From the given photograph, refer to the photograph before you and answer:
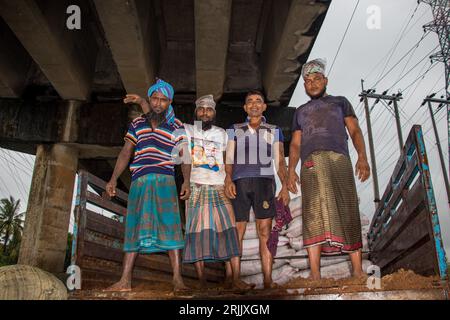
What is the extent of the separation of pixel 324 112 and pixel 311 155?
17.5 inches

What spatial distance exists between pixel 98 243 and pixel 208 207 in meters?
1.20

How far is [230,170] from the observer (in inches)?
144

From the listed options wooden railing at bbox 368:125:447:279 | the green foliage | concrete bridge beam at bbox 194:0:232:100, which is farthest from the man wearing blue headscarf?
the green foliage

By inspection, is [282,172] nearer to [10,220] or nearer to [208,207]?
[208,207]

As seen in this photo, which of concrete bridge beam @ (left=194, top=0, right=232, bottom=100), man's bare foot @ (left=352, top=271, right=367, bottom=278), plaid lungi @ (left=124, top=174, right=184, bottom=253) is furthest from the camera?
concrete bridge beam @ (left=194, top=0, right=232, bottom=100)

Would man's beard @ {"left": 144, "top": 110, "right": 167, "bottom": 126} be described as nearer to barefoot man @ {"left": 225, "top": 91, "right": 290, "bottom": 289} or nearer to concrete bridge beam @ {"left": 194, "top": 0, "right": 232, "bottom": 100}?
barefoot man @ {"left": 225, "top": 91, "right": 290, "bottom": 289}

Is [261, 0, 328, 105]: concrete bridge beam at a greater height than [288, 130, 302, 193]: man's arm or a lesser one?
greater

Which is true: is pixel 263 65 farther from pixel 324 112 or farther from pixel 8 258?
pixel 8 258

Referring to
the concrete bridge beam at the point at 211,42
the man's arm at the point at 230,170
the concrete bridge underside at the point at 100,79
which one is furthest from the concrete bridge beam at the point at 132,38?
the man's arm at the point at 230,170

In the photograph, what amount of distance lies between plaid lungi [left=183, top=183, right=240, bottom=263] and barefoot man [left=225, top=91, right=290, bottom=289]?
0.11 metres

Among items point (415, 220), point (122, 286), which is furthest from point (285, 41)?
point (122, 286)

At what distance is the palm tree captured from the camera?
42.5 metres

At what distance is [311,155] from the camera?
11.1ft

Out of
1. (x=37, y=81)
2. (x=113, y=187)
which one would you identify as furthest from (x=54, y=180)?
(x=113, y=187)
